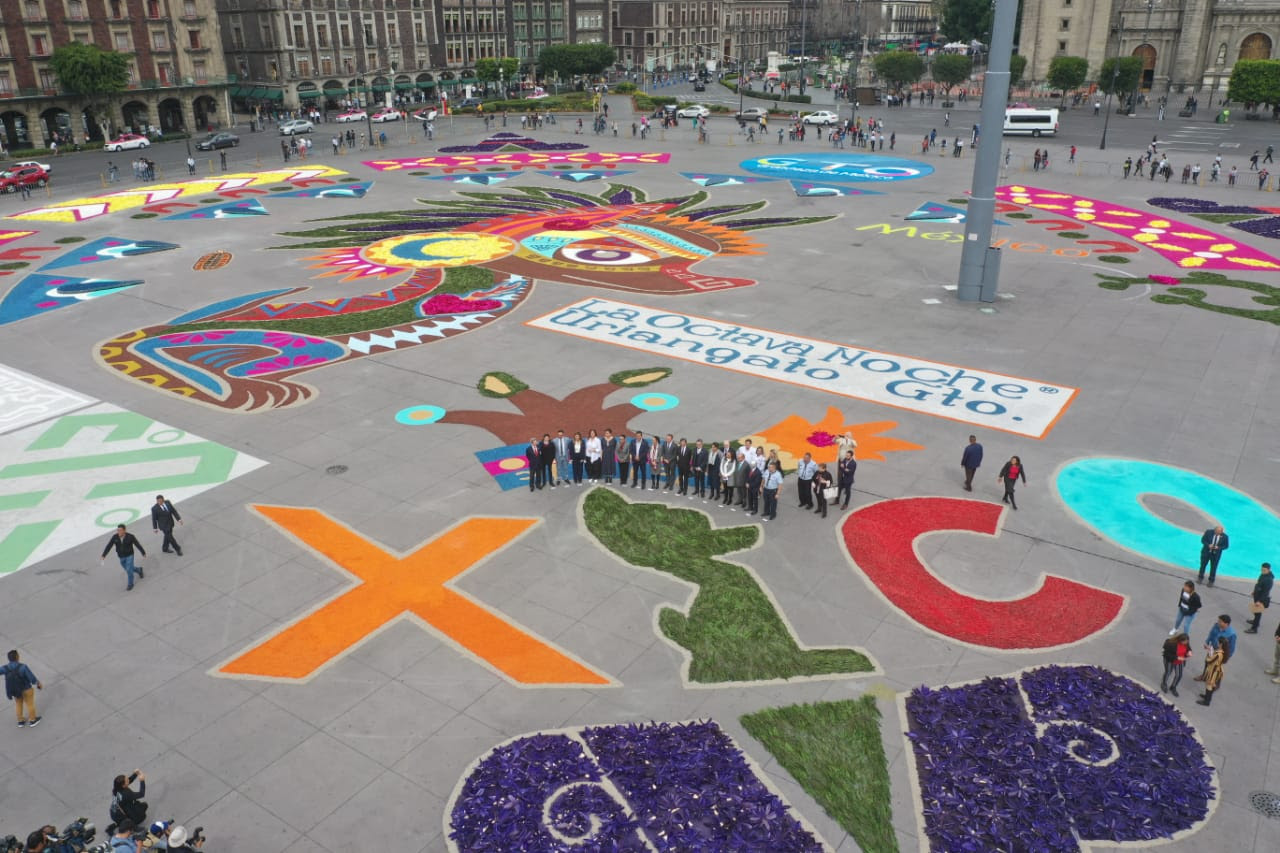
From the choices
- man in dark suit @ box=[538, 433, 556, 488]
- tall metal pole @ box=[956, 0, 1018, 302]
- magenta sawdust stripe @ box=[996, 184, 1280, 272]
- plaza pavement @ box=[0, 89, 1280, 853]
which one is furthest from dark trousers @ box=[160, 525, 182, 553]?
magenta sawdust stripe @ box=[996, 184, 1280, 272]

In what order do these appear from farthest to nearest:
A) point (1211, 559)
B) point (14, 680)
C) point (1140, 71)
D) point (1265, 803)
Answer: point (1140, 71) < point (1211, 559) < point (14, 680) < point (1265, 803)

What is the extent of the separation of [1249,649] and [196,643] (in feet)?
61.7

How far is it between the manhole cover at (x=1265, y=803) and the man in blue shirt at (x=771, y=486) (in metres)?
10.1

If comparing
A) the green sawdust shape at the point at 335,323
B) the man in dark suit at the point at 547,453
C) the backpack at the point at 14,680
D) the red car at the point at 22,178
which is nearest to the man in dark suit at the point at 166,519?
the backpack at the point at 14,680

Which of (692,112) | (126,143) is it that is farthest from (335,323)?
(692,112)

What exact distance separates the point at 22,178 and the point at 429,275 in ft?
132

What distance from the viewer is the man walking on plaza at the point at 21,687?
47.5ft

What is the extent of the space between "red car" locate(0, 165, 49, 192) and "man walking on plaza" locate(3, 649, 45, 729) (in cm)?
6026

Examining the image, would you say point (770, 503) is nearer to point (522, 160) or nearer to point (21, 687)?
point (21, 687)

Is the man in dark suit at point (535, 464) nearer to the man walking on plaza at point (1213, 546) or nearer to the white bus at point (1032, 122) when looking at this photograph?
the man walking on plaza at point (1213, 546)

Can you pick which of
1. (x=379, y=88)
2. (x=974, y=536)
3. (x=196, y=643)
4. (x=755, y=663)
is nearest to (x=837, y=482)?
(x=974, y=536)

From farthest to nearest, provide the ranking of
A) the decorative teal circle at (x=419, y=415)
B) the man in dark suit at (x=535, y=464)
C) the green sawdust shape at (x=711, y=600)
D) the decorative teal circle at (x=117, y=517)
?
the decorative teal circle at (x=419, y=415)
the man in dark suit at (x=535, y=464)
the decorative teal circle at (x=117, y=517)
the green sawdust shape at (x=711, y=600)

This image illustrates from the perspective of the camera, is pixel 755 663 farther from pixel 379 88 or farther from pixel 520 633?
pixel 379 88

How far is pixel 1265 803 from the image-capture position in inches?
520
